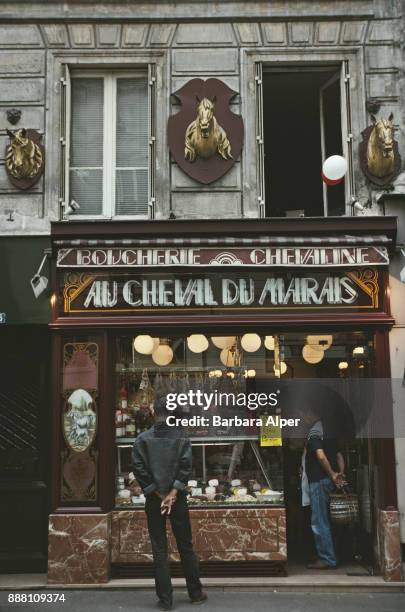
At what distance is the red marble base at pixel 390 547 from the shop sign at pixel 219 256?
310 centimetres

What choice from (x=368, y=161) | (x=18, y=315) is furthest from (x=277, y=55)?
(x=18, y=315)

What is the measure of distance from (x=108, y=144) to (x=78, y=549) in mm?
5210

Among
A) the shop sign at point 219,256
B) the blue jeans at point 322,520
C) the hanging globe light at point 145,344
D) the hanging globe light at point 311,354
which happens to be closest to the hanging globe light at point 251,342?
the hanging globe light at point 311,354

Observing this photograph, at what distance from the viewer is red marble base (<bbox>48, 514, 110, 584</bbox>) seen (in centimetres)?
806

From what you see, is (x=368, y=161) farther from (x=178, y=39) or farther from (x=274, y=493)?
(x=274, y=493)

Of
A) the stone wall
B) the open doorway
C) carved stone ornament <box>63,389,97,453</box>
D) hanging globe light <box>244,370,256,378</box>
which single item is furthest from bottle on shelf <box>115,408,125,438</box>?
the open doorway

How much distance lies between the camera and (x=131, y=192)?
30.2 ft

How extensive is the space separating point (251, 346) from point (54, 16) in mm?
5117

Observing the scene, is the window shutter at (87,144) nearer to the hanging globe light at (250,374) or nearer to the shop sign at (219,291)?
the shop sign at (219,291)

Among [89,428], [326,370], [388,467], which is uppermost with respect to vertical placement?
[326,370]

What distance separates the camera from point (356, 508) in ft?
29.5

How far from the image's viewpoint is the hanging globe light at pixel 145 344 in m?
8.80

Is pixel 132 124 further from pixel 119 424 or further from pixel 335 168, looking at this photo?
pixel 119 424

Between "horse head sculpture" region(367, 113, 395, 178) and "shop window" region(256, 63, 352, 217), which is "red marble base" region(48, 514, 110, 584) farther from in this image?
"horse head sculpture" region(367, 113, 395, 178)
